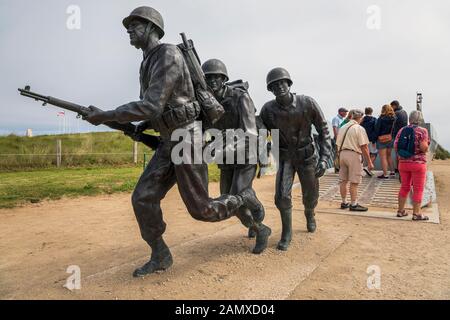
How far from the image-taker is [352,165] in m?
7.02

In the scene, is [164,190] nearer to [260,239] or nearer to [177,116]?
[177,116]

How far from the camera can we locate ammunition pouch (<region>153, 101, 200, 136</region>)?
3.33 metres

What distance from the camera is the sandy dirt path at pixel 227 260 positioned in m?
3.28

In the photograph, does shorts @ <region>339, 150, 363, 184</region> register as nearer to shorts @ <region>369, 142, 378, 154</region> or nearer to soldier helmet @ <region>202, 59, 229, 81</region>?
shorts @ <region>369, 142, 378, 154</region>

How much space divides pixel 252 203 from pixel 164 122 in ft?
4.86

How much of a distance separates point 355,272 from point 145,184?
2.43 m

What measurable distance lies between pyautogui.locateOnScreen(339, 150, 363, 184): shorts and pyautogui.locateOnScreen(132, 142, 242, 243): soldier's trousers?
Result: 14.0 ft

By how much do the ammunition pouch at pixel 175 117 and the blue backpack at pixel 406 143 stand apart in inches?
167

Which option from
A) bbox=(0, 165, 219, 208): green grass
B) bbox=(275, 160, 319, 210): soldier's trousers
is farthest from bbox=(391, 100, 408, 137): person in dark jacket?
bbox=(0, 165, 219, 208): green grass

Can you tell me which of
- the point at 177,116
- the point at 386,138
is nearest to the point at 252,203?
the point at 177,116

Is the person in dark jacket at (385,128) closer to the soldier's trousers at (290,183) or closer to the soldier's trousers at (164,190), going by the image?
the soldier's trousers at (290,183)

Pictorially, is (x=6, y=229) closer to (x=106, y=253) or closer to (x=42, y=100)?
(x=106, y=253)

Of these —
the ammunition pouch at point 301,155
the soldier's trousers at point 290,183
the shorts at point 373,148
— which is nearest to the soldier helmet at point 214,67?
the ammunition pouch at point 301,155

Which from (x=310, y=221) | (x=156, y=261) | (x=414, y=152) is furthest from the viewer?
(x=414, y=152)
